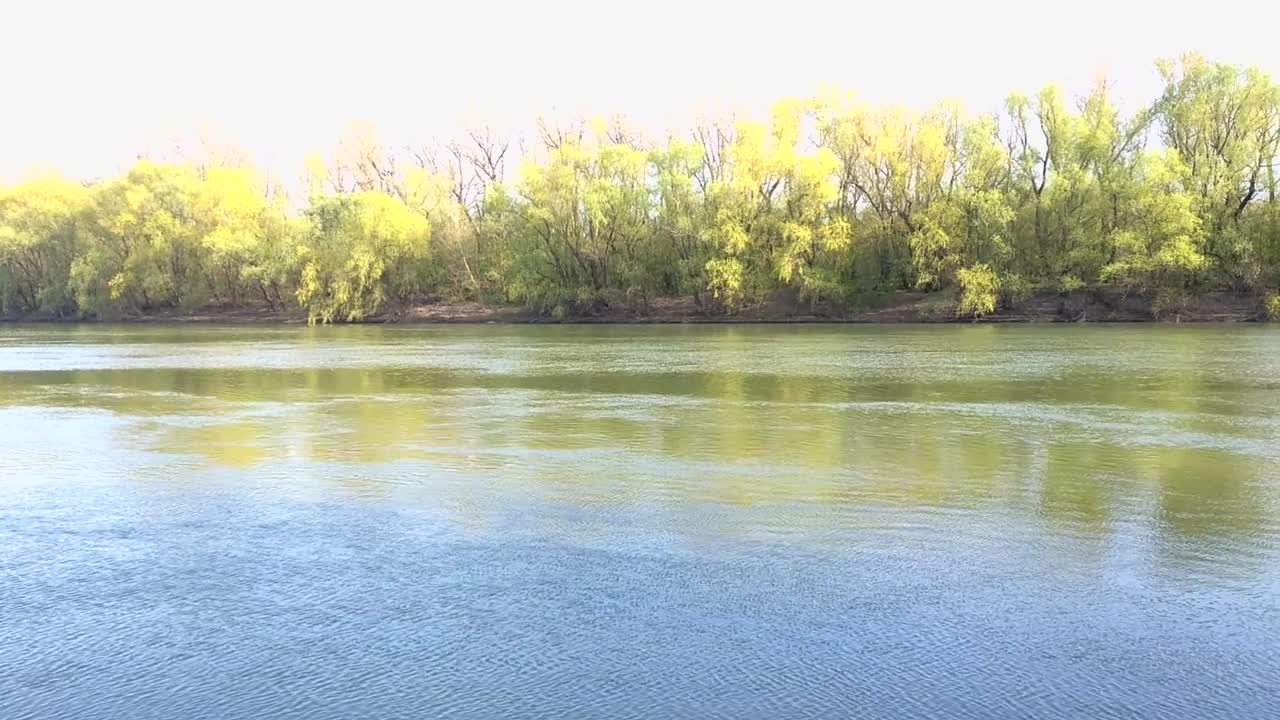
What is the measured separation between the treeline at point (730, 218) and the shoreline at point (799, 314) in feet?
2.84

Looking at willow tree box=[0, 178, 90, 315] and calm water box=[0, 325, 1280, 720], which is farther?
willow tree box=[0, 178, 90, 315]

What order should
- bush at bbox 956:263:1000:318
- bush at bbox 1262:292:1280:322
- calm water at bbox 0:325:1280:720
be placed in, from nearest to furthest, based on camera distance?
calm water at bbox 0:325:1280:720
bush at bbox 1262:292:1280:322
bush at bbox 956:263:1000:318

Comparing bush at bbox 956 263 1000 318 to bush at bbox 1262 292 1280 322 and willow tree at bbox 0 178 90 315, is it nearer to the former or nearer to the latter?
bush at bbox 1262 292 1280 322

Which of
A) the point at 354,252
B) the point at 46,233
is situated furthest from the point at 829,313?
the point at 46,233

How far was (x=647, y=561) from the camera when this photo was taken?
7633 millimetres

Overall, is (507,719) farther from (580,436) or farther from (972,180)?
(972,180)

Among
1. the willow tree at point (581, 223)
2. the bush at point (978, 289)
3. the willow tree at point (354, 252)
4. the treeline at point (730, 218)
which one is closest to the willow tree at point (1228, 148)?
the treeline at point (730, 218)

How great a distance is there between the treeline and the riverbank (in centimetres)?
84

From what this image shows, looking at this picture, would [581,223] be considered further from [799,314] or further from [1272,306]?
[1272,306]

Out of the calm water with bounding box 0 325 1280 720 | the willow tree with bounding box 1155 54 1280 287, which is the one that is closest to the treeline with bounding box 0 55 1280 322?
the willow tree with bounding box 1155 54 1280 287

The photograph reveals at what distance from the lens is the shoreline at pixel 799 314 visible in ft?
177

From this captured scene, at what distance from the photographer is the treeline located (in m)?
54.1

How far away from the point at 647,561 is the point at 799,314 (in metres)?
56.3

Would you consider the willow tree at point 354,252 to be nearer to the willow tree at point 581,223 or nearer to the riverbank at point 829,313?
the riverbank at point 829,313
